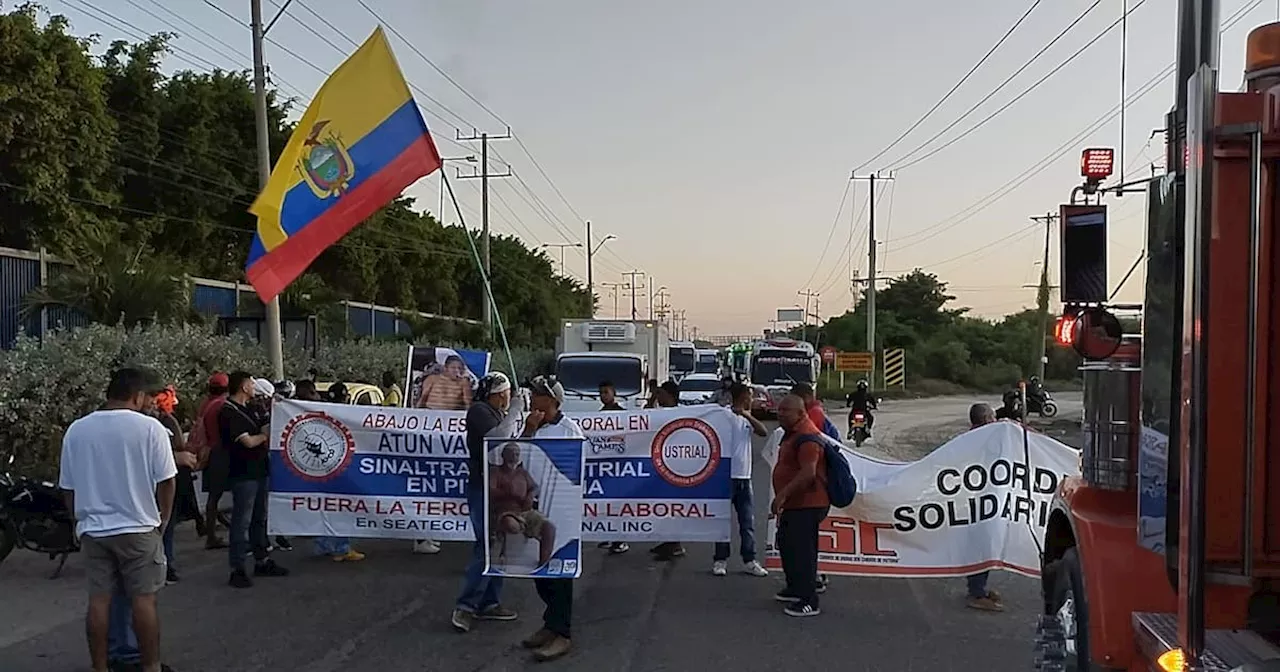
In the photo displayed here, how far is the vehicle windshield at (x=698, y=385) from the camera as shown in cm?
3153

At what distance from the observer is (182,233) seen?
39781 millimetres

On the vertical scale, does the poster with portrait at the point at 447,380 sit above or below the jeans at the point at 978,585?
above

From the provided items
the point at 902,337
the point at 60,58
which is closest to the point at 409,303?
the point at 60,58

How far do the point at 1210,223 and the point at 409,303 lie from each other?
52.7 m

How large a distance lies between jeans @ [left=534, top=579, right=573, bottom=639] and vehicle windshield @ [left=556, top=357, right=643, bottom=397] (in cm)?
1648

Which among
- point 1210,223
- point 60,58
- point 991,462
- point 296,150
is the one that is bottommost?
point 991,462

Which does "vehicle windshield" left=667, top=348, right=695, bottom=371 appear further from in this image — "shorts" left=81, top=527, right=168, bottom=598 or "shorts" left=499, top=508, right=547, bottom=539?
"shorts" left=81, top=527, right=168, bottom=598

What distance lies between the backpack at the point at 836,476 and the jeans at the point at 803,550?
138 millimetres

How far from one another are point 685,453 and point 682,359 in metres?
43.4

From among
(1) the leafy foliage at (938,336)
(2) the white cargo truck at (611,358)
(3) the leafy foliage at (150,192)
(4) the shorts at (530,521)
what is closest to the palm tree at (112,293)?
(3) the leafy foliage at (150,192)

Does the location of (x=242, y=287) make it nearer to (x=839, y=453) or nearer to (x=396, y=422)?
(x=396, y=422)

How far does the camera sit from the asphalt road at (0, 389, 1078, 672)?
7273 millimetres

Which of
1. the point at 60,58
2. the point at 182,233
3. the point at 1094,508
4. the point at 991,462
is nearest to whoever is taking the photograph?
the point at 1094,508

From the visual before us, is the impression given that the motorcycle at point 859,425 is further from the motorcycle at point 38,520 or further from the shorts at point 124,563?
the shorts at point 124,563
